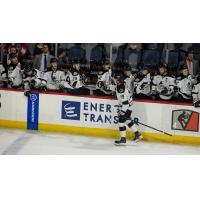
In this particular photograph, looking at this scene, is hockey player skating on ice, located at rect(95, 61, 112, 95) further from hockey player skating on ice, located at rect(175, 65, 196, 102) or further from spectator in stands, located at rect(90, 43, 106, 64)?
hockey player skating on ice, located at rect(175, 65, 196, 102)

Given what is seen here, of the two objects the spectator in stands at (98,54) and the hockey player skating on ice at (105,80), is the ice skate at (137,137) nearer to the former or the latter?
the hockey player skating on ice at (105,80)

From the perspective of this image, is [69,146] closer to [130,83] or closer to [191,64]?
[130,83]

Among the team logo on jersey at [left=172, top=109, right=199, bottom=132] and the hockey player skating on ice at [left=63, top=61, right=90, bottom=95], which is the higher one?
the hockey player skating on ice at [left=63, top=61, right=90, bottom=95]

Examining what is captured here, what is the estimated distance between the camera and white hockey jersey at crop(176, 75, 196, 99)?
6.81 meters

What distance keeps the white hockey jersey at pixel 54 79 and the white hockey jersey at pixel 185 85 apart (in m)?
2.01

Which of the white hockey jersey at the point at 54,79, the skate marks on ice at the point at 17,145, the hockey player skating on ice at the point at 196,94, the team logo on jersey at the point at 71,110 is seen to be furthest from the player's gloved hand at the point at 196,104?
the skate marks on ice at the point at 17,145

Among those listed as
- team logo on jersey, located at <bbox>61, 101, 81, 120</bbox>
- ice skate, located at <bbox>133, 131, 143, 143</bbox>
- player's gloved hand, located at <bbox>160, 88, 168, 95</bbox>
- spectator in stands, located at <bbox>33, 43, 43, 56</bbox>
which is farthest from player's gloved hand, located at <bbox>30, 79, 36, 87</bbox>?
player's gloved hand, located at <bbox>160, 88, 168, 95</bbox>

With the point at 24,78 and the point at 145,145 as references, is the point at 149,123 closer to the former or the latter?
the point at 145,145

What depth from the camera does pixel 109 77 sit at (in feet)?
23.4

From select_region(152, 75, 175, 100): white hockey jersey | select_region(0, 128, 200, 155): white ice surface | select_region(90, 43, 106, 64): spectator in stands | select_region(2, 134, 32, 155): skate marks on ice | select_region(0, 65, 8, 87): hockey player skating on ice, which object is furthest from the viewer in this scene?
select_region(0, 65, 8, 87): hockey player skating on ice

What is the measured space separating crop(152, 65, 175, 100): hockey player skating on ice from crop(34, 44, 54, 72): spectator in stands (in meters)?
1.88

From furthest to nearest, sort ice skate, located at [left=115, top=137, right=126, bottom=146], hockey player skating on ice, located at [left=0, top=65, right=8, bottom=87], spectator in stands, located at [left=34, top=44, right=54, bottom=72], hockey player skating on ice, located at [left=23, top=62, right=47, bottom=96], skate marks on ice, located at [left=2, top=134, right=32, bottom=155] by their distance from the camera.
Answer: hockey player skating on ice, located at [left=0, top=65, right=8, bottom=87] → spectator in stands, located at [left=34, top=44, right=54, bottom=72] → hockey player skating on ice, located at [left=23, top=62, right=47, bottom=96] → ice skate, located at [left=115, top=137, right=126, bottom=146] → skate marks on ice, located at [left=2, top=134, right=32, bottom=155]

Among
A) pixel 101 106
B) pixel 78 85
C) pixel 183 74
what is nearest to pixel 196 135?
pixel 183 74

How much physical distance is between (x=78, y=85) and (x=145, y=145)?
1.60 m
